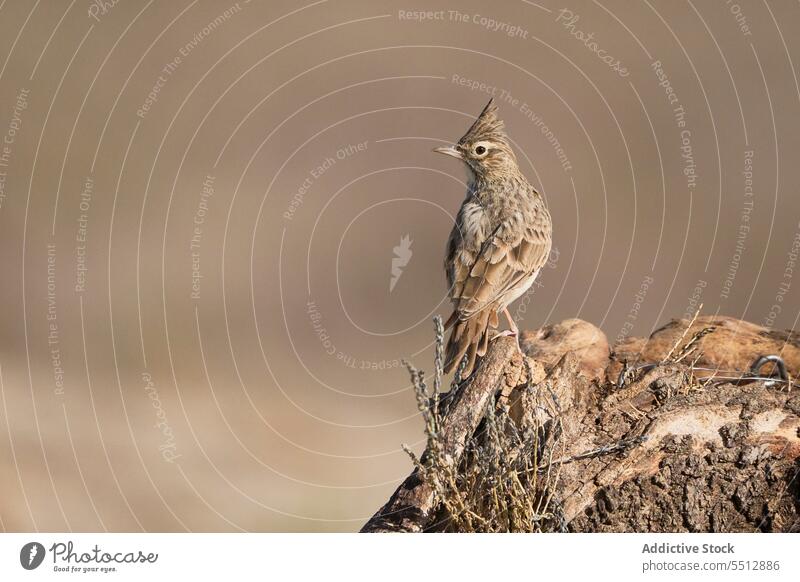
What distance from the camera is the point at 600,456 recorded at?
5.77m

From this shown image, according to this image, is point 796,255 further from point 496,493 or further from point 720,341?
point 496,493

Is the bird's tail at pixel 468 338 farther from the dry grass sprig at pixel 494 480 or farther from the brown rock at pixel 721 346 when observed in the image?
the dry grass sprig at pixel 494 480

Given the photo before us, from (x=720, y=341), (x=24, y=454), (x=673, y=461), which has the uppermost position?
(x=720, y=341)

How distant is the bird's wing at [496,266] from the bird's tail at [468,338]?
0.09 meters

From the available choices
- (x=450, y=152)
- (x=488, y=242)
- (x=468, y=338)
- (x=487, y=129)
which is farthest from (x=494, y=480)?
(x=487, y=129)

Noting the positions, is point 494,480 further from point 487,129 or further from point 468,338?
point 487,129

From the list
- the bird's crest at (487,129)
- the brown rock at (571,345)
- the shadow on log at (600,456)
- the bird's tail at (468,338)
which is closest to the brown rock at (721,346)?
the brown rock at (571,345)

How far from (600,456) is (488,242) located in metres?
2.31

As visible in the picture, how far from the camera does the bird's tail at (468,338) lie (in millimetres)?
6879

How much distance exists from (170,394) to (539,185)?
247 inches

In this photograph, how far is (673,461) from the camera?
5.68 metres

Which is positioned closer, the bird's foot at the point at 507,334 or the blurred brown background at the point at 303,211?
the bird's foot at the point at 507,334

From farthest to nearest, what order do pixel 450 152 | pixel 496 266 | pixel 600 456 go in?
pixel 450 152 → pixel 496 266 → pixel 600 456

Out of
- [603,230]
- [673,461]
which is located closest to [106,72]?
[603,230]
